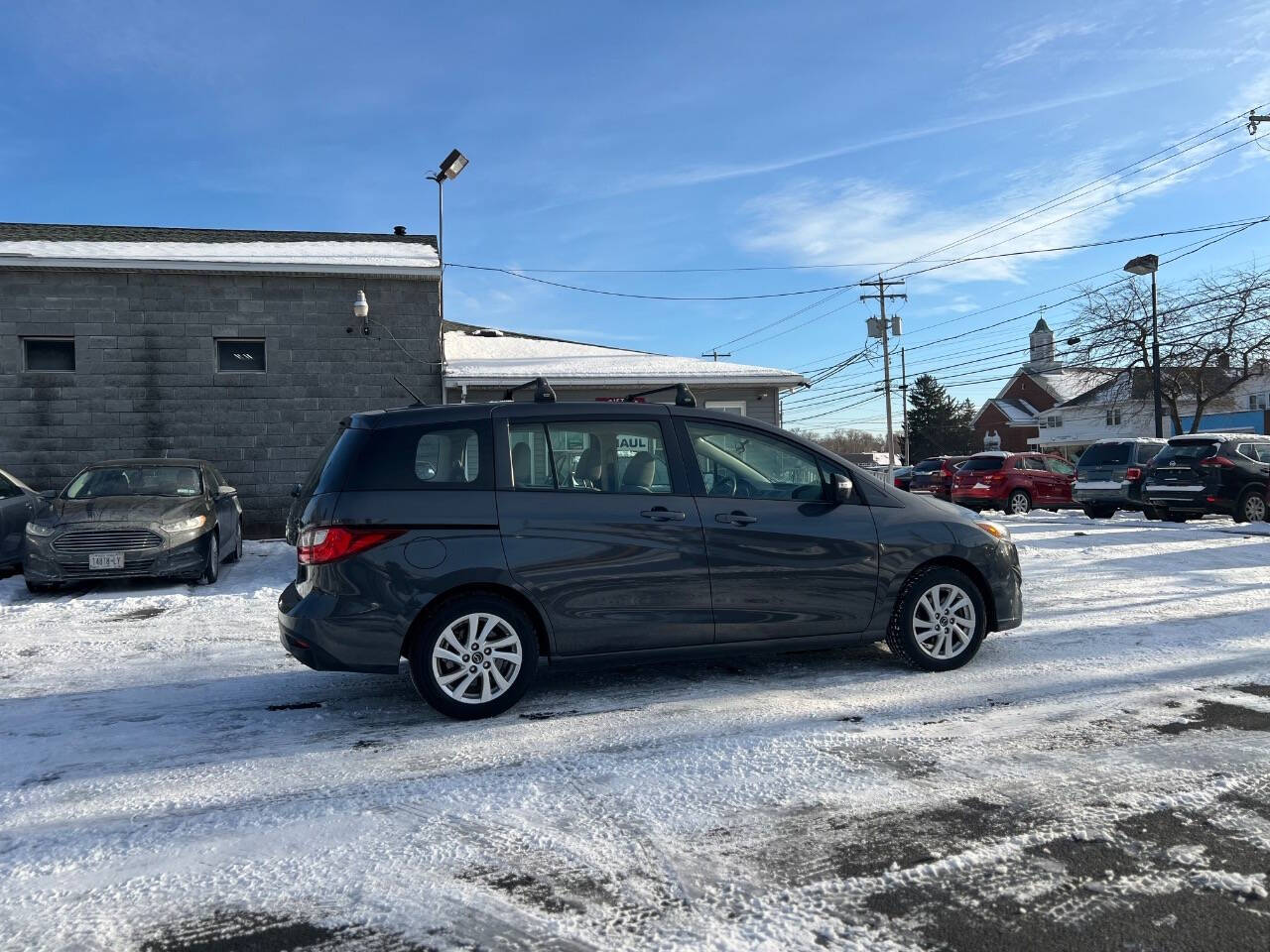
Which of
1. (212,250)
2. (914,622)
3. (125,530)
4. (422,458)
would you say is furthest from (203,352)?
(914,622)

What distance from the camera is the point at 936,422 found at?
68500mm

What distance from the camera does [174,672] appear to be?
18.8 feet

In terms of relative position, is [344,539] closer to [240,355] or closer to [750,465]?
[750,465]

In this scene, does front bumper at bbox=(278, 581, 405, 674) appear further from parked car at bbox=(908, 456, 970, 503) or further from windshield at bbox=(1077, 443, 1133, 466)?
parked car at bbox=(908, 456, 970, 503)

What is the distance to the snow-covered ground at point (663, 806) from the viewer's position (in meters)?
2.53

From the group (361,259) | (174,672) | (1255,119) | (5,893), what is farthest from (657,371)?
(1255,119)

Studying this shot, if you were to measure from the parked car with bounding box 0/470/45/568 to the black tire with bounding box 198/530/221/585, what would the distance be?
1922mm

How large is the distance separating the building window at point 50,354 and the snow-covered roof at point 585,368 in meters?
5.84

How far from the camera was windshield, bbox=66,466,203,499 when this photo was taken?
A: 9.66 meters

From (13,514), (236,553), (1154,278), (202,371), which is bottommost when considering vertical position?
(236,553)

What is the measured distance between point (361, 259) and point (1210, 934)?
1450cm

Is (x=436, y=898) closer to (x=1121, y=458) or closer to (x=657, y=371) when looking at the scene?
(x=657, y=371)

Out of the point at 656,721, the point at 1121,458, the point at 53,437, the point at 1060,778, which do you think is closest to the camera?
the point at 1060,778

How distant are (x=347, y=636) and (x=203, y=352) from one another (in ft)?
38.4
